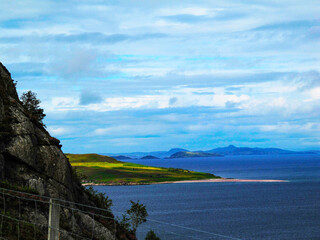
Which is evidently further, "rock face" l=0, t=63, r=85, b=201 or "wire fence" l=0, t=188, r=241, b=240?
"rock face" l=0, t=63, r=85, b=201

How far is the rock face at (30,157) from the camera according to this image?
43875 millimetres

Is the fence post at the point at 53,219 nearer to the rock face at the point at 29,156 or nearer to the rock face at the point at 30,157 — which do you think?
the rock face at the point at 30,157

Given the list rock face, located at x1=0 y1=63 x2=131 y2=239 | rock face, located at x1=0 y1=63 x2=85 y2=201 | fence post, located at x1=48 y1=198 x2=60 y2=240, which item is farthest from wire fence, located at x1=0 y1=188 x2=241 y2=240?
rock face, located at x1=0 y1=63 x2=85 y2=201

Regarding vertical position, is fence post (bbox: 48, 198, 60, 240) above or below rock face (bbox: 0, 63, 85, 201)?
below

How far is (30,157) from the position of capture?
4622 centimetres

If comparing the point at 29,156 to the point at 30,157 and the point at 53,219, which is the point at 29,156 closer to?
the point at 30,157

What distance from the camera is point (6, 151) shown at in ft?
143

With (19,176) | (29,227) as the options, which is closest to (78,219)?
(19,176)

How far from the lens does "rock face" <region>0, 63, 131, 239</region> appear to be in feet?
144

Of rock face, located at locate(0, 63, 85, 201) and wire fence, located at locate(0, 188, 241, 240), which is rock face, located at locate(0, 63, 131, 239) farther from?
wire fence, located at locate(0, 188, 241, 240)

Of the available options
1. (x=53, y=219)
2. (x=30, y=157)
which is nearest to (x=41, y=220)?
(x=30, y=157)

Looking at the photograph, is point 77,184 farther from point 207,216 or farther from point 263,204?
point 263,204

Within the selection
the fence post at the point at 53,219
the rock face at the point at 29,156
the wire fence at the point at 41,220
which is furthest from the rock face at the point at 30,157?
the fence post at the point at 53,219

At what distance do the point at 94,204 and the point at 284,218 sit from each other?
355 ft
